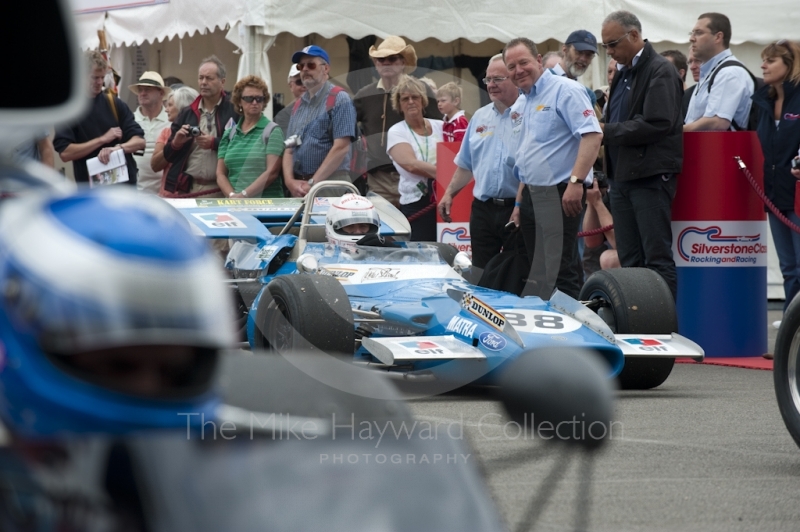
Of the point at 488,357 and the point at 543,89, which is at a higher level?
the point at 543,89

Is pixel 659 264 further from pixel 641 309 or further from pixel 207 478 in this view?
pixel 207 478

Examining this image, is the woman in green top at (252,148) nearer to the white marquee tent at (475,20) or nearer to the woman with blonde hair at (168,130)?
the woman with blonde hair at (168,130)

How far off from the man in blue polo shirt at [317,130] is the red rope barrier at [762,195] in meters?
3.01

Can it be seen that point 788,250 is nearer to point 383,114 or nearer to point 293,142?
point 383,114

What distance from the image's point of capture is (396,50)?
10.1 m

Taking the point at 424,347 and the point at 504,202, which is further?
the point at 504,202

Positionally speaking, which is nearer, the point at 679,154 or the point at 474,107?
the point at 679,154

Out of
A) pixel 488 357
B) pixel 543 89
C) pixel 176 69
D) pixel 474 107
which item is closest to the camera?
pixel 488 357

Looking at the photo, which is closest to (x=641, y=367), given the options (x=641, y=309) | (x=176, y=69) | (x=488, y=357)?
(x=641, y=309)

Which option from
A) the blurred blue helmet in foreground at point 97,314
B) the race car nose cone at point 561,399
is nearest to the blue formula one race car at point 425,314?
the race car nose cone at point 561,399

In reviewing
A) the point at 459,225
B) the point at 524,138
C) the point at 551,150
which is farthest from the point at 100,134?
the point at 551,150

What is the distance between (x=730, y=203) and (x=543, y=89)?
1.59 meters

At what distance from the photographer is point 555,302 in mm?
6688

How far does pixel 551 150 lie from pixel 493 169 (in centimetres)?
71
